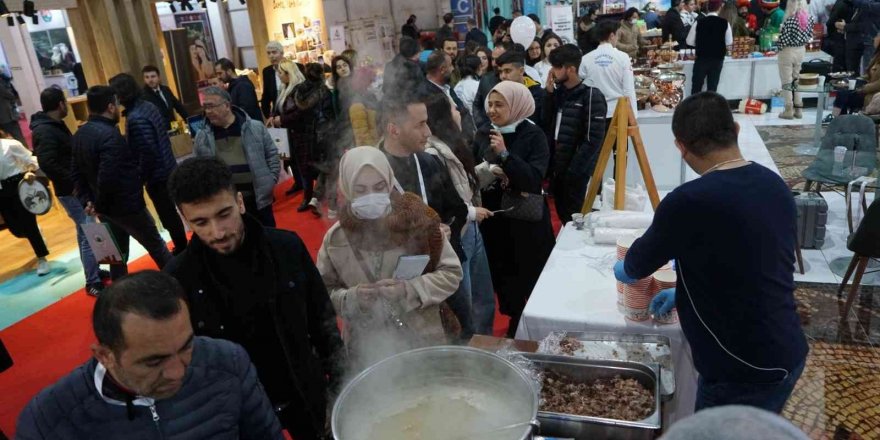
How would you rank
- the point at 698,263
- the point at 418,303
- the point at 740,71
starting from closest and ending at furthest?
the point at 698,263 < the point at 418,303 < the point at 740,71

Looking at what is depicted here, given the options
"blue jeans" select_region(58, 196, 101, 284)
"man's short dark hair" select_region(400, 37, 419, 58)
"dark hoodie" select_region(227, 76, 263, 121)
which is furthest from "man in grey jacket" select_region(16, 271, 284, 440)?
"dark hoodie" select_region(227, 76, 263, 121)

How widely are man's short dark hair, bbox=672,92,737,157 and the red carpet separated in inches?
89.5

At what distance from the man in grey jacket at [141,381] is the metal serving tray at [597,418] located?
0.91 m


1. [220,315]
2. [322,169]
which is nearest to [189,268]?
[220,315]

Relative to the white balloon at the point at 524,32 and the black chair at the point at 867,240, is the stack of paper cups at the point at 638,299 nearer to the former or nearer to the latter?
the black chair at the point at 867,240

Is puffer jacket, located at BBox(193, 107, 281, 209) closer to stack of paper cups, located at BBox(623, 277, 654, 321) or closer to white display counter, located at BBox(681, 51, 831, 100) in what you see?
stack of paper cups, located at BBox(623, 277, 654, 321)

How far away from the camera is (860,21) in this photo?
27.1ft

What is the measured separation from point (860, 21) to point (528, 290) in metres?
8.04

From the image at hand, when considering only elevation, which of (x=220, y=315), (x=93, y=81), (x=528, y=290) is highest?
(x=93, y=81)

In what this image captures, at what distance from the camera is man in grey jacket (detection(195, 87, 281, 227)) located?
13.0 ft

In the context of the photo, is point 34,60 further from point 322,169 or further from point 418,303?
point 418,303

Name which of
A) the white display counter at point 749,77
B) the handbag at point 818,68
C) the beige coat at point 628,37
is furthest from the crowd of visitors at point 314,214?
the beige coat at point 628,37

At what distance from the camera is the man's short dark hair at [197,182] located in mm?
1711

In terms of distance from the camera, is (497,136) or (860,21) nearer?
(497,136)
